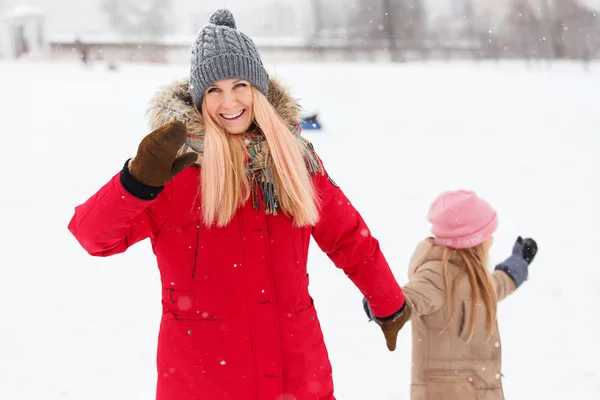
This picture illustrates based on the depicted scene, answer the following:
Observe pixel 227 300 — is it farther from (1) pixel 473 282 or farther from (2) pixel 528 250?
(2) pixel 528 250

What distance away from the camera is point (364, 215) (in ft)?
27.7

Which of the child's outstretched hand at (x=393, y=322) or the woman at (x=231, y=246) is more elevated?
the woman at (x=231, y=246)


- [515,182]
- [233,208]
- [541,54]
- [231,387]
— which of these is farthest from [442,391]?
[541,54]

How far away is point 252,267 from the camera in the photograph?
2156mm

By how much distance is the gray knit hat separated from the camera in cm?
235

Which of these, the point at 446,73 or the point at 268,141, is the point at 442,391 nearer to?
the point at 268,141

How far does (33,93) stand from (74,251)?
12648 mm

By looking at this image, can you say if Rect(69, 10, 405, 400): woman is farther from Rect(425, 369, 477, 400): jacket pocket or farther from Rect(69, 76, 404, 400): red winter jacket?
Rect(425, 369, 477, 400): jacket pocket

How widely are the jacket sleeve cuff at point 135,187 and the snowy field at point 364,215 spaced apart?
992 millimetres

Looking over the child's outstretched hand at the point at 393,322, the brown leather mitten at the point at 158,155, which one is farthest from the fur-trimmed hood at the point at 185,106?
the child's outstretched hand at the point at 393,322

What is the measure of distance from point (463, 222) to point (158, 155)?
1556mm

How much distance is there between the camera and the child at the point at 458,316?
281cm

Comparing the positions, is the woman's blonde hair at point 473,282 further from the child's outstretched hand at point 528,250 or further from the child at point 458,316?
the child's outstretched hand at point 528,250

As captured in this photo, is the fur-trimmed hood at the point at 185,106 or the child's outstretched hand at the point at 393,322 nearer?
the fur-trimmed hood at the point at 185,106
